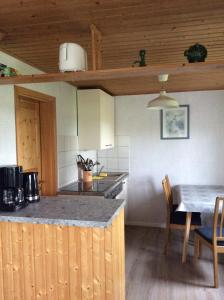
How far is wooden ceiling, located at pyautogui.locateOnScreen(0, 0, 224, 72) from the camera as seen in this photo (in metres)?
1.49

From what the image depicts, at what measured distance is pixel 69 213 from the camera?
1.69 m

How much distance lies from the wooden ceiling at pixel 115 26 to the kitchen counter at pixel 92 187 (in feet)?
4.81

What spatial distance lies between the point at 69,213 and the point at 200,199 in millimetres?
1830

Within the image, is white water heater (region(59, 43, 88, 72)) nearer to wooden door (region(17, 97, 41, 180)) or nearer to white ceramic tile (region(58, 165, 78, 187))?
wooden door (region(17, 97, 41, 180))

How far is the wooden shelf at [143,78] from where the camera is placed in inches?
61.5

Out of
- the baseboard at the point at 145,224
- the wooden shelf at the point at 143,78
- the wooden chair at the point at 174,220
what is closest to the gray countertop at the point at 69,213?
the wooden shelf at the point at 143,78

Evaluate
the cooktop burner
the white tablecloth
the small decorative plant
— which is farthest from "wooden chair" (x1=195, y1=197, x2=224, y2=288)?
the small decorative plant

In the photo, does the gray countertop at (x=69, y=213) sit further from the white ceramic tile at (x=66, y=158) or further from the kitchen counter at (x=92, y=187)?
the white ceramic tile at (x=66, y=158)

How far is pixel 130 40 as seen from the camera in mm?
2006

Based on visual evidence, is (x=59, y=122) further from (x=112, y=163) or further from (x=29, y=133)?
(x=112, y=163)

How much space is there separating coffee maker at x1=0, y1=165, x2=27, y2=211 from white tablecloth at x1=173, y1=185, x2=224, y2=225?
1.72m

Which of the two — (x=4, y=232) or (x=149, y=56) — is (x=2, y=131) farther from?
(x=149, y=56)

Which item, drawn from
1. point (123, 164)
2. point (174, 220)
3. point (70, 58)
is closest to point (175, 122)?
point (123, 164)

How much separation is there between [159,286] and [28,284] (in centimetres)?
134
